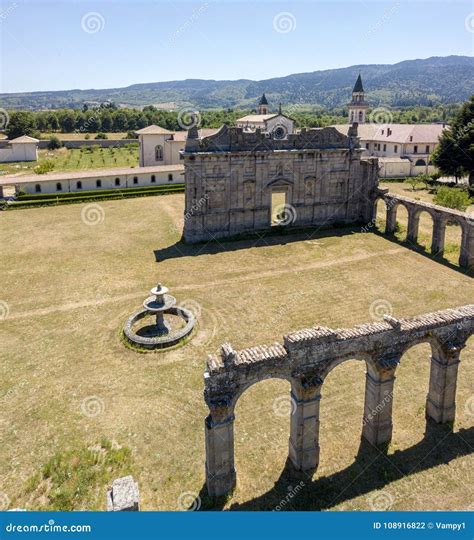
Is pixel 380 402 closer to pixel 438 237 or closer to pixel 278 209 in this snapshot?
pixel 438 237

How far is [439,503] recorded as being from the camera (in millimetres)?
12633

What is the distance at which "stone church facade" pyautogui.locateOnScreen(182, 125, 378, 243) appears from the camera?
35656 mm

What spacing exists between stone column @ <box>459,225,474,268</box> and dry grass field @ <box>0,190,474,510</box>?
1610 millimetres

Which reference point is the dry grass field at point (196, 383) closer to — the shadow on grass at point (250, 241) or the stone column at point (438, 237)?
the shadow on grass at point (250, 241)

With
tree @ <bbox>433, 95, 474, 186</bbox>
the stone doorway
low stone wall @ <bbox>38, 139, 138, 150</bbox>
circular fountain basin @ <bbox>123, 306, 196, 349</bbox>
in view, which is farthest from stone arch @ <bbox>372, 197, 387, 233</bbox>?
low stone wall @ <bbox>38, 139, 138, 150</bbox>

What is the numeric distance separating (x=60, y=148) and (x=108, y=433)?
104 metres

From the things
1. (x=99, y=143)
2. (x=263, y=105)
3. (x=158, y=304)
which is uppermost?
(x=263, y=105)

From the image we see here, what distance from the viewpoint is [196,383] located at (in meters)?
18.4

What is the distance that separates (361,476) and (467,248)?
22.6 metres

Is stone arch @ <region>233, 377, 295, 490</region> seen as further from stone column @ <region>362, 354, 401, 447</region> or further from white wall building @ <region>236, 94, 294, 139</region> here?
white wall building @ <region>236, 94, 294, 139</region>

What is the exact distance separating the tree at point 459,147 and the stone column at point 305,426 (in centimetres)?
4941

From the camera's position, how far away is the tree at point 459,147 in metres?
52.7

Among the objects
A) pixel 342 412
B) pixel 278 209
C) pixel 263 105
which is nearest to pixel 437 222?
pixel 278 209

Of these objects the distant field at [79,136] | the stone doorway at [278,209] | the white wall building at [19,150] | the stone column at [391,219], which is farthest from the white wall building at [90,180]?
the distant field at [79,136]
